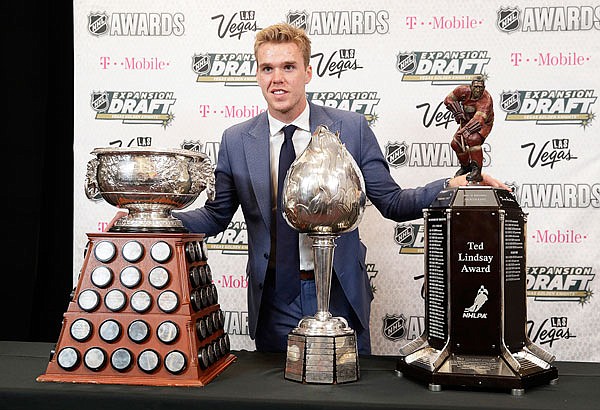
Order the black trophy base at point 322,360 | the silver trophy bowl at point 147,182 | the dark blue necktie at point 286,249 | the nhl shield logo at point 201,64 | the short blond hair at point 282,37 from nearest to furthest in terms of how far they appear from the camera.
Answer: the black trophy base at point 322,360, the silver trophy bowl at point 147,182, the dark blue necktie at point 286,249, the short blond hair at point 282,37, the nhl shield logo at point 201,64

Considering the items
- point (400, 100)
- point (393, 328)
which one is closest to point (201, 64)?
point (400, 100)

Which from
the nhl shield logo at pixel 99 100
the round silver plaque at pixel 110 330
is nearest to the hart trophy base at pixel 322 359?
the round silver plaque at pixel 110 330

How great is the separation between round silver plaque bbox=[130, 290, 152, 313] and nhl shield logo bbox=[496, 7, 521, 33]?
2.45 metres

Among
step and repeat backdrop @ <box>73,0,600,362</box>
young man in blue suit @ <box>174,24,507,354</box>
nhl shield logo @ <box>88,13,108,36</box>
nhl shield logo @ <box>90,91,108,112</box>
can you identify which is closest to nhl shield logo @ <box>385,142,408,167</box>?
step and repeat backdrop @ <box>73,0,600,362</box>

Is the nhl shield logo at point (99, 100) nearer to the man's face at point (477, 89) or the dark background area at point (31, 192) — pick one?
the dark background area at point (31, 192)

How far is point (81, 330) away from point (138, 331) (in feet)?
0.40

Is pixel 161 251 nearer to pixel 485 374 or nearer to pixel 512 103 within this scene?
pixel 485 374

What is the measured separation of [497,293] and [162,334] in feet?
2.19

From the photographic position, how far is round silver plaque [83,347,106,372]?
1295mm

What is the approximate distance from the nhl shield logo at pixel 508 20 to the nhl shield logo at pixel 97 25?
1968 millimetres

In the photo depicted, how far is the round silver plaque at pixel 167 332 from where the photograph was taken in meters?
1.30

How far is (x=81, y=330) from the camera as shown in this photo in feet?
4.35

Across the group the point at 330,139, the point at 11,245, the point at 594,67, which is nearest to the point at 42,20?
the point at 11,245

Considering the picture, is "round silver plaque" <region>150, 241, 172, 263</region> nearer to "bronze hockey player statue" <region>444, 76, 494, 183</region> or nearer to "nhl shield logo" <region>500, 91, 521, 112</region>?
"bronze hockey player statue" <region>444, 76, 494, 183</region>
